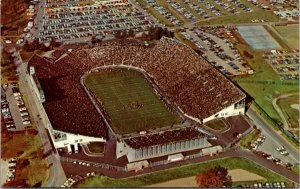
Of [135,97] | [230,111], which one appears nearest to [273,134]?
[230,111]

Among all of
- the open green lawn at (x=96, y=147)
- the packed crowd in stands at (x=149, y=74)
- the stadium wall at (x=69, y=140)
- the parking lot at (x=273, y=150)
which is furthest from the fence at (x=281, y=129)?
the stadium wall at (x=69, y=140)

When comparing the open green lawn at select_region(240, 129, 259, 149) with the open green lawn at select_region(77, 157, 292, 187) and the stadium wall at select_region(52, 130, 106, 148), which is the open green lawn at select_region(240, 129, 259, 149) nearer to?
the open green lawn at select_region(77, 157, 292, 187)

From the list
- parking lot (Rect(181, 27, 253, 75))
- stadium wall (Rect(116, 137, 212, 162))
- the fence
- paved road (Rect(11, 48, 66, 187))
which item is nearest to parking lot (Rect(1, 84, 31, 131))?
paved road (Rect(11, 48, 66, 187))

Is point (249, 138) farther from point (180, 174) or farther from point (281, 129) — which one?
point (180, 174)

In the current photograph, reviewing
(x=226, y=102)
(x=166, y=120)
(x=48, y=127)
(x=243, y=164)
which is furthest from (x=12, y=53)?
(x=243, y=164)

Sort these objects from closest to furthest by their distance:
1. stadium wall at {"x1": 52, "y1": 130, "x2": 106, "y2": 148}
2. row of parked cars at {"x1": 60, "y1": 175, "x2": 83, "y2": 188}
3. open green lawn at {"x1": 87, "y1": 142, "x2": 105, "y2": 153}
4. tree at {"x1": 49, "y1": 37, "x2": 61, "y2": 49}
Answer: row of parked cars at {"x1": 60, "y1": 175, "x2": 83, "y2": 188}
open green lawn at {"x1": 87, "y1": 142, "x2": 105, "y2": 153}
stadium wall at {"x1": 52, "y1": 130, "x2": 106, "y2": 148}
tree at {"x1": 49, "y1": 37, "x2": 61, "y2": 49}
